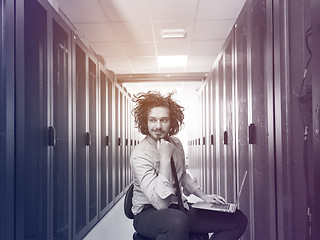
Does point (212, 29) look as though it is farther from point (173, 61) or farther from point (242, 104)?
point (242, 104)

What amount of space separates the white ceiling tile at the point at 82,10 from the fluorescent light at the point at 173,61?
1955 mm

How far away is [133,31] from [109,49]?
2.85 feet

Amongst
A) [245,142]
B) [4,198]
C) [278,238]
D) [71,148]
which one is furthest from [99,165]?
[278,238]

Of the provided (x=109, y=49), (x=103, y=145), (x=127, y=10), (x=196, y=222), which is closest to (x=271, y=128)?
(x=196, y=222)

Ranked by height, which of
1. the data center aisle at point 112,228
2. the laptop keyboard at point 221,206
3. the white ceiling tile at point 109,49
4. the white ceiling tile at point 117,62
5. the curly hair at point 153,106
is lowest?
the data center aisle at point 112,228

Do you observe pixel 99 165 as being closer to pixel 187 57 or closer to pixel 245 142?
pixel 245 142

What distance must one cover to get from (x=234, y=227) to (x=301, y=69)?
787 mm

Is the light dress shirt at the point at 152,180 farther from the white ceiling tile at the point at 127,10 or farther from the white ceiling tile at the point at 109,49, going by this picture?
the white ceiling tile at the point at 109,49

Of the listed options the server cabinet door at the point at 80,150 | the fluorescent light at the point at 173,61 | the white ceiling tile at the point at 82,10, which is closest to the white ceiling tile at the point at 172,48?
the fluorescent light at the point at 173,61

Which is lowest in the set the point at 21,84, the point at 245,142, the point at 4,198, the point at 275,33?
the point at 4,198

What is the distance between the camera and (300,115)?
1341 millimetres

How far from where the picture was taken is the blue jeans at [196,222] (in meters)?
1.44

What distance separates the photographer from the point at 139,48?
17.5ft

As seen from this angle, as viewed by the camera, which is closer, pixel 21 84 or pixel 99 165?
pixel 21 84
